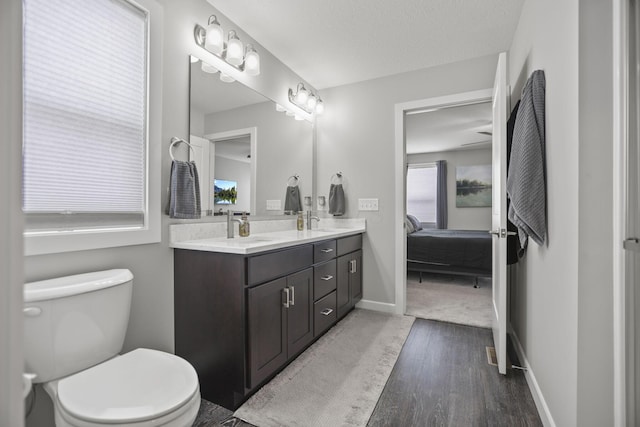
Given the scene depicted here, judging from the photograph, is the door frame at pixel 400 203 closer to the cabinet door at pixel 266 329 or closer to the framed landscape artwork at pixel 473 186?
the cabinet door at pixel 266 329

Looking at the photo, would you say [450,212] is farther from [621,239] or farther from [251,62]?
[621,239]

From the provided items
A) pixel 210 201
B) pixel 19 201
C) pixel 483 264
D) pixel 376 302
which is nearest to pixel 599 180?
pixel 19 201

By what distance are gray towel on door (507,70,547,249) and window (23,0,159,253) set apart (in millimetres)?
1884

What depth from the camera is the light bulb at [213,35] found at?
1896 millimetres

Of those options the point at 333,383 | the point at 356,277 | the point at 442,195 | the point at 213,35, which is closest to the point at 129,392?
the point at 333,383

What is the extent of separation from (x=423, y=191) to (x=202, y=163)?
5722 mm

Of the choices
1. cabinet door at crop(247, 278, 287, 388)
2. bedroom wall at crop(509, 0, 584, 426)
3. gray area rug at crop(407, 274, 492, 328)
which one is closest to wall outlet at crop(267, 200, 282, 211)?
cabinet door at crop(247, 278, 287, 388)

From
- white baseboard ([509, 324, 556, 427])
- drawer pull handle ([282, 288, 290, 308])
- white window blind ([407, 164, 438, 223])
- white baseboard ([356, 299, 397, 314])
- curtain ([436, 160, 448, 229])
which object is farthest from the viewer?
white window blind ([407, 164, 438, 223])

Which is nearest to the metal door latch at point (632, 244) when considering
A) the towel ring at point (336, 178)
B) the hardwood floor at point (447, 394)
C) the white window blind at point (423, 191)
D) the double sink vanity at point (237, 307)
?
the hardwood floor at point (447, 394)

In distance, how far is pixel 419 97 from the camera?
2873mm

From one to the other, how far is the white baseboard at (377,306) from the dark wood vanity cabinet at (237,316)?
1229mm

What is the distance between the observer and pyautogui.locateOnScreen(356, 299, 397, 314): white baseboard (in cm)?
297

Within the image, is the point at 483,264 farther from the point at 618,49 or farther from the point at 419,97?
the point at 618,49

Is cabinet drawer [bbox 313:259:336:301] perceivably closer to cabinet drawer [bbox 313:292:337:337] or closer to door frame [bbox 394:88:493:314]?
cabinet drawer [bbox 313:292:337:337]
